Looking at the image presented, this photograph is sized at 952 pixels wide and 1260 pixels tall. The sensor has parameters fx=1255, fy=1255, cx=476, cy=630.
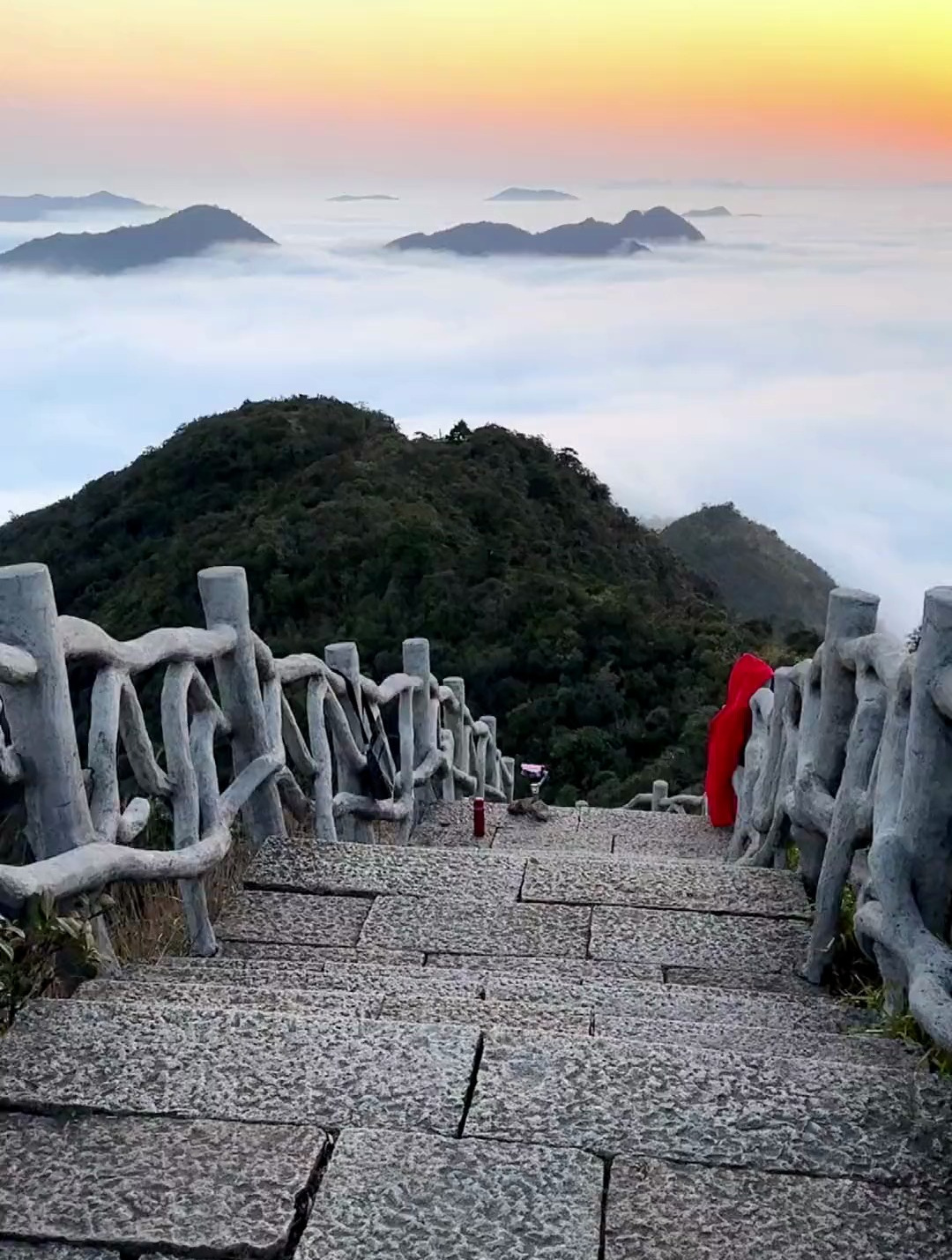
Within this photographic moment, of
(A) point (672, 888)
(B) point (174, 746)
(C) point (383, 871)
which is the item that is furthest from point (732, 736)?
(B) point (174, 746)

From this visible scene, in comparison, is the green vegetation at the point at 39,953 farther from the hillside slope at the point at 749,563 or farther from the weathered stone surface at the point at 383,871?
the hillside slope at the point at 749,563

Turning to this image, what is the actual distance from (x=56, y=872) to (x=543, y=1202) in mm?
1262

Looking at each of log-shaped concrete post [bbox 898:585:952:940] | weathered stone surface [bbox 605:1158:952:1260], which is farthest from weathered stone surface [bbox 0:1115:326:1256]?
log-shaped concrete post [bbox 898:585:952:940]

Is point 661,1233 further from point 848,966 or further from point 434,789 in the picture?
point 434,789

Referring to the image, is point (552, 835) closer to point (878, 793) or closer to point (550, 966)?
point (550, 966)

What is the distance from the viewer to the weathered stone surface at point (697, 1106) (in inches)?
72.3

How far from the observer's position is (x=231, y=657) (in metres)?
3.93

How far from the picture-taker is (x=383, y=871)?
13.4 ft

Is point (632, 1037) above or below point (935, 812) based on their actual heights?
below

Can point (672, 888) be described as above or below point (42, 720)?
below

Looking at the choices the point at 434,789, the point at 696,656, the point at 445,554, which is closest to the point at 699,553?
the point at 445,554

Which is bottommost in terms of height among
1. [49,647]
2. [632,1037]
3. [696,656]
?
[696,656]

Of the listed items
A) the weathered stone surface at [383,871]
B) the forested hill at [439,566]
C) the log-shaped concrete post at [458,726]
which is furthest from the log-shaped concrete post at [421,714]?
the forested hill at [439,566]

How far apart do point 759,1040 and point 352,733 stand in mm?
3141
